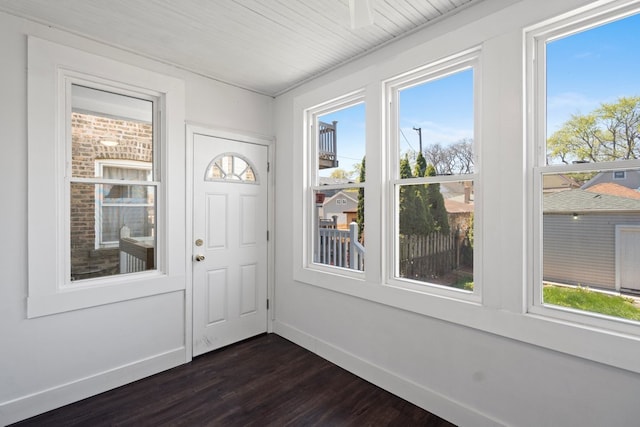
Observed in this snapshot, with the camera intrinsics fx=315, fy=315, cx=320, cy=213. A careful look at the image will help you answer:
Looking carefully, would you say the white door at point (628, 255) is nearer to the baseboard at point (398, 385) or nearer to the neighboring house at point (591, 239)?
the neighboring house at point (591, 239)

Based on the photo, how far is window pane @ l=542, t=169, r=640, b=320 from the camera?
155 cm

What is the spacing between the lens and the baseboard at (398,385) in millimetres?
1974

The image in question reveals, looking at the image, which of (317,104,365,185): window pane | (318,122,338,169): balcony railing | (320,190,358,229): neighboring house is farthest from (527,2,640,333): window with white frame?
(318,122,338,169): balcony railing

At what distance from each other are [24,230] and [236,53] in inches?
78.3

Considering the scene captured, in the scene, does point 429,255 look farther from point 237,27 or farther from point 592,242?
point 237,27

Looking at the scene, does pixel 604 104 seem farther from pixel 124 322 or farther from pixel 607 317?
pixel 124 322

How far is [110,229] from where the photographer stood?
2.51 m

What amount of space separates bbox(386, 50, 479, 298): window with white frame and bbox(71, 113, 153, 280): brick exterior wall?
2228 mm

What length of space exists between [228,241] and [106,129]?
4.59ft

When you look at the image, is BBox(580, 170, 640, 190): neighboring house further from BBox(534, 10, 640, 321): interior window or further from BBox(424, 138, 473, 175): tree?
BBox(424, 138, 473, 175): tree

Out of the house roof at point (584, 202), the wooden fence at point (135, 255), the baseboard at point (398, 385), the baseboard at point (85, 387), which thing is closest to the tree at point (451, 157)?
the house roof at point (584, 202)

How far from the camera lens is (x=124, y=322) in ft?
8.24

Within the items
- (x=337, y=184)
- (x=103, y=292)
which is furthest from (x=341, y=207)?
(x=103, y=292)

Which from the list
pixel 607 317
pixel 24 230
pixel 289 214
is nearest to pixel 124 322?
pixel 24 230
